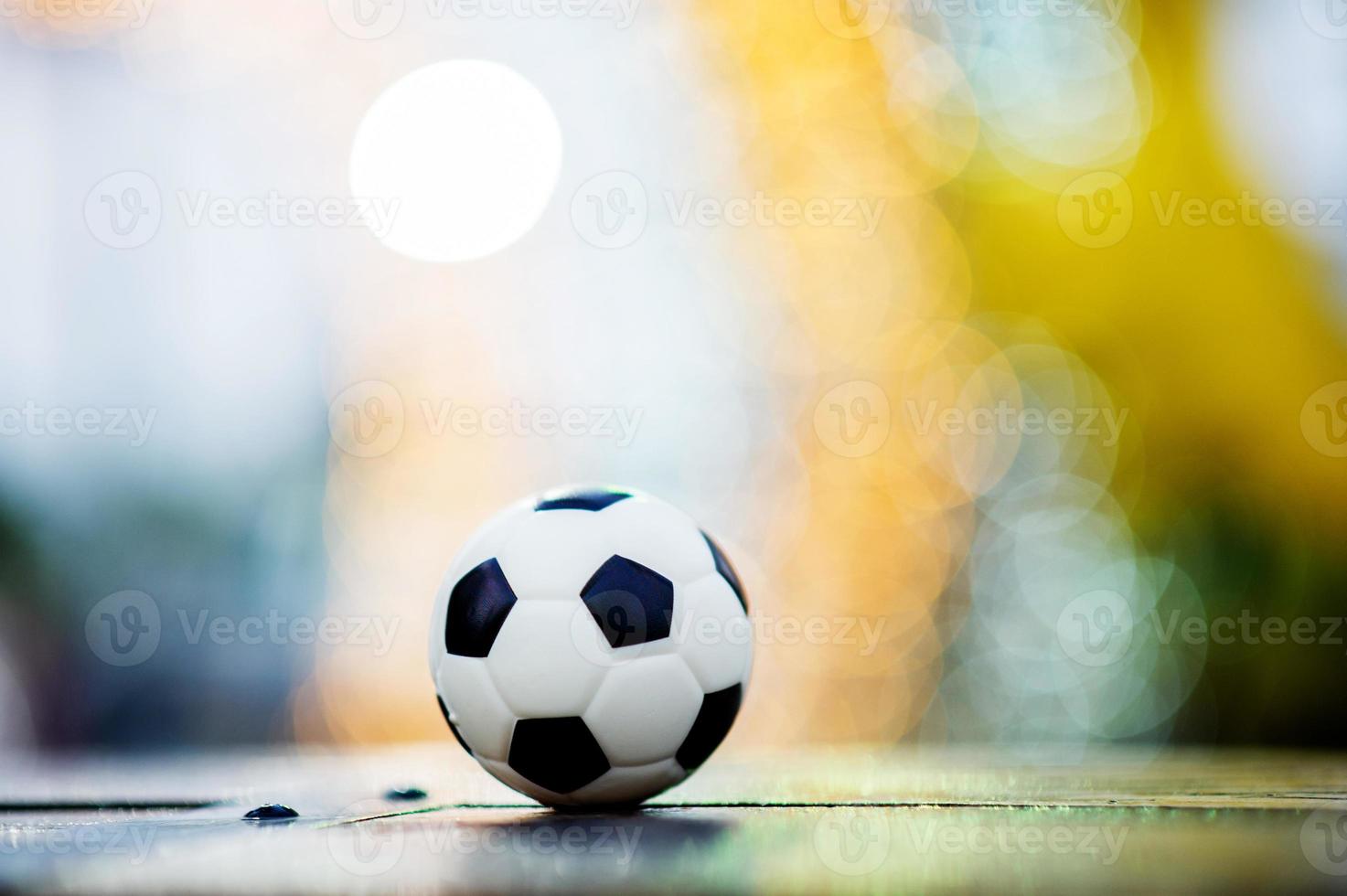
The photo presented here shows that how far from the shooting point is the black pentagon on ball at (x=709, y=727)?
1657mm

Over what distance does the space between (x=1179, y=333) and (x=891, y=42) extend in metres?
2.68

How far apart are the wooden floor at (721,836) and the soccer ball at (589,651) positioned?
0.10 meters

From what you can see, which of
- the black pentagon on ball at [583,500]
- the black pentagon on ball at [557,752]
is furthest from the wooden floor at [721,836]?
the black pentagon on ball at [583,500]

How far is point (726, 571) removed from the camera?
1770 millimetres

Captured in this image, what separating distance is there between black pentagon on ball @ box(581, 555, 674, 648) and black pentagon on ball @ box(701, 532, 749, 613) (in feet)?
0.48

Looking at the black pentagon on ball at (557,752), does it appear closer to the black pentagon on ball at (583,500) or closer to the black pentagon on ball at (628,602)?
the black pentagon on ball at (628,602)

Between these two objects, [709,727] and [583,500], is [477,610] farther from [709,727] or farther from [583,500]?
[709,727]

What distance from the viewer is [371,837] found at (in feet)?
4.98

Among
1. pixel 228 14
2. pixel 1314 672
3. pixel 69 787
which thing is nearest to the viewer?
pixel 69 787

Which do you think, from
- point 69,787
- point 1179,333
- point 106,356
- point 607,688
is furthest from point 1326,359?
point 106,356

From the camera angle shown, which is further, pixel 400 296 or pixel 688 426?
pixel 400 296

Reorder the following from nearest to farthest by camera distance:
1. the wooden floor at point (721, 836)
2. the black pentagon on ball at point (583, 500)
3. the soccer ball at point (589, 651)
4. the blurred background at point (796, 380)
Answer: the wooden floor at point (721, 836) < the soccer ball at point (589, 651) < the black pentagon on ball at point (583, 500) < the blurred background at point (796, 380)

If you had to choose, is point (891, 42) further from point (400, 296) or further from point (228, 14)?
point (228, 14)

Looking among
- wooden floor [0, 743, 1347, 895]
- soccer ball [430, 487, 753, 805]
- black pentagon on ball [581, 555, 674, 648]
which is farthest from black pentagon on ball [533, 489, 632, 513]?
wooden floor [0, 743, 1347, 895]
